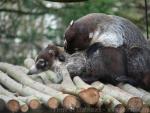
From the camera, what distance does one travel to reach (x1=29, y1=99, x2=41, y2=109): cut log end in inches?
147

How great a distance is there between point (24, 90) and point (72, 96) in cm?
48

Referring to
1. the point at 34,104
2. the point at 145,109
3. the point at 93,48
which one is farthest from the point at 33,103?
the point at 93,48

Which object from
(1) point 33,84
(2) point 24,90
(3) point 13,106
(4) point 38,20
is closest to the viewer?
(3) point 13,106

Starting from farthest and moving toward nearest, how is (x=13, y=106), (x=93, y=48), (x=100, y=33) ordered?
(x=100, y=33) → (x=93, y=48) → (x=13, y=106)

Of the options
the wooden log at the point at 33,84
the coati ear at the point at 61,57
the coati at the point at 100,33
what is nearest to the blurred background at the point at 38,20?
the coati at the point at 100,33

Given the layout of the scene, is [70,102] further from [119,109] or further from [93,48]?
[93,48]

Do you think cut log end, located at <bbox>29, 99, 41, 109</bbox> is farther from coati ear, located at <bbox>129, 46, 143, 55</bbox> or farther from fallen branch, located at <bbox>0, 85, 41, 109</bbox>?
coati ear, located at <bbox>129, 46, 143, 55</bbox>

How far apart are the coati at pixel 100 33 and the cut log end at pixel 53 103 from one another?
966 millimetres

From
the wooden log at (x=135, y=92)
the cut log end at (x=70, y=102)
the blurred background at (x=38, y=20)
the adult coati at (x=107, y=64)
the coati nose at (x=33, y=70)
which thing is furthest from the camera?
the blurred background at (x=38, y=20)

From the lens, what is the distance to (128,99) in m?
3.80

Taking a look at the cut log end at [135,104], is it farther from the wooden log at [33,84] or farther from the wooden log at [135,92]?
the wooden log at [33,84]

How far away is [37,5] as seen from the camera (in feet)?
26.3

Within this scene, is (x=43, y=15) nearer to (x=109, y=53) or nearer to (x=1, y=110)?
(x=109, y=53)

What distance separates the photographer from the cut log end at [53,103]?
3736mm
